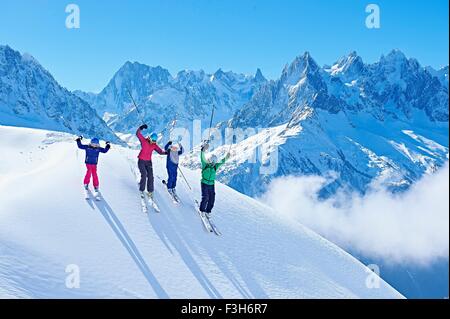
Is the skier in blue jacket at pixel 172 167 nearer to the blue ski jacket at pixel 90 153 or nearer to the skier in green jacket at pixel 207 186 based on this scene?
the skier in green jacket at pixel 207 186

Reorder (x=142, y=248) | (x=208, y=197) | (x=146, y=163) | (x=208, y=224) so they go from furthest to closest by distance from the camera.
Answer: (x=146, y=163) → (x=208, y=197) → (x=208, y=224) → (x=142, y=248)

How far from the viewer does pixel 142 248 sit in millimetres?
13500

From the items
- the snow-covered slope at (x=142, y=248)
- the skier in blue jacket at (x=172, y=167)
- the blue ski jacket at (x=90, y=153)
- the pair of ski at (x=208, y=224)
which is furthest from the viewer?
the skier in blue jacket at (x=172, y=167)

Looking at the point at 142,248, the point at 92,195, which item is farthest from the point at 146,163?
the point at 142,248

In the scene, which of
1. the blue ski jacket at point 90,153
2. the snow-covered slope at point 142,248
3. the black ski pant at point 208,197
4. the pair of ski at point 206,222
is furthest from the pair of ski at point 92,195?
the black ski pant at point 208,197

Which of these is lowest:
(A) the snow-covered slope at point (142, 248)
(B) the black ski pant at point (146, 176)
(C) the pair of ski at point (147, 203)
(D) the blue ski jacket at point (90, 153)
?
(A) the snow-covered slope at point (142, 248)

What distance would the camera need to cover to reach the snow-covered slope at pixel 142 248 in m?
11.5

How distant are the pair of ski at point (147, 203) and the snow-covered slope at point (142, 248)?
0.84 feet

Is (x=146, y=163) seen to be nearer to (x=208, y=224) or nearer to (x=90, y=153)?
(x=90, y=153)

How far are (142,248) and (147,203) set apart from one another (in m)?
3.47

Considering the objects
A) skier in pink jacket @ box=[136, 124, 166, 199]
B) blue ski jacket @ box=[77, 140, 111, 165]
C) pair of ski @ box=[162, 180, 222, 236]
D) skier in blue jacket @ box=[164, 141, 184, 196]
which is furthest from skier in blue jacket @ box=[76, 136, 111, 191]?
pair of ski @ box=[162, 180, 222, 236]

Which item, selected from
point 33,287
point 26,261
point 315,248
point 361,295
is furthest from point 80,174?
point 361,295

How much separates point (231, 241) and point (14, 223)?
7.35 metres

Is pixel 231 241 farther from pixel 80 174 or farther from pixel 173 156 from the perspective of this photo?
pixel 80 174
